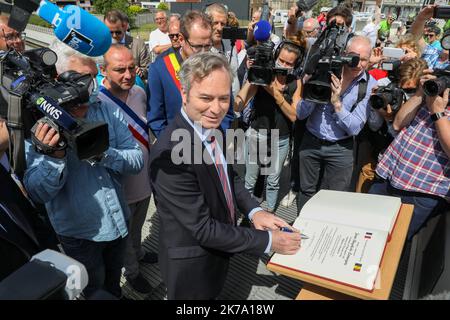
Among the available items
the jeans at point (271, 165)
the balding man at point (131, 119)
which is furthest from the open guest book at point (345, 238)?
the jeans at point (271, 165)

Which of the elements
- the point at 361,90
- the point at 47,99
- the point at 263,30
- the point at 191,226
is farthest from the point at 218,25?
the point at 191,226

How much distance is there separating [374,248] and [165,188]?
0.89 meters

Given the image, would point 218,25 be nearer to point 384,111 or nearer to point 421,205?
point 384,111

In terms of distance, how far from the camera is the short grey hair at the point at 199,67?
1448mm

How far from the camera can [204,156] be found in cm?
147

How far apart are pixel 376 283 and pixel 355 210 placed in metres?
0.41

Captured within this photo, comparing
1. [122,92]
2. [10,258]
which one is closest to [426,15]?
[122,92]

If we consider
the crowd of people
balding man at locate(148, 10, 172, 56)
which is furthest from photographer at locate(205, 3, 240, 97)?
balding man at locate(148, 10, 172, 56)

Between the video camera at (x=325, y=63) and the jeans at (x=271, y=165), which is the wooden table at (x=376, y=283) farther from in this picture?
the jeans at (x=271, y=165)

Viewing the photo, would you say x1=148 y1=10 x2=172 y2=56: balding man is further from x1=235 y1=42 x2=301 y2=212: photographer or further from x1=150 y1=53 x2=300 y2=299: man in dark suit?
x1=150 y1=53 x2=300 y2=299: man in dark suit

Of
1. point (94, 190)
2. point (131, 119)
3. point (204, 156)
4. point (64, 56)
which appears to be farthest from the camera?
point (131, 119)

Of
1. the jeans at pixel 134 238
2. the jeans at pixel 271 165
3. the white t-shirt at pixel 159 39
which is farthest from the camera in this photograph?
the white t-shirt at pixel 159 39

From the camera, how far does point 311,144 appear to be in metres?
2.73

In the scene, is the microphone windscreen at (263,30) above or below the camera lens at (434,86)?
above
